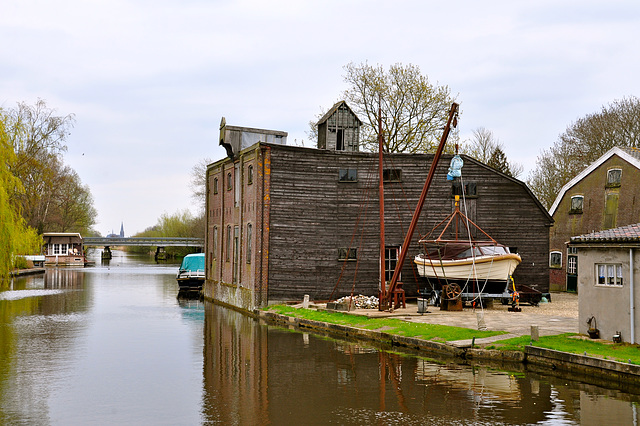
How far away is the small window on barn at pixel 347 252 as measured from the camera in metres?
30.0

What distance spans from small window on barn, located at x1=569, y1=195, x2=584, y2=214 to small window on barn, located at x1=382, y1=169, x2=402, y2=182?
14.0 m

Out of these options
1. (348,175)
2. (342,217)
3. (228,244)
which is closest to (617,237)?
(342,217)

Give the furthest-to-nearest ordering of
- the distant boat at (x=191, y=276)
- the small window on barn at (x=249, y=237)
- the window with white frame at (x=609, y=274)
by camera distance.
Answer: the distant boat at (x=191, y=276) → the small window on barn at (x=249, y=237) → the window with white frame at (x=609, y=274)

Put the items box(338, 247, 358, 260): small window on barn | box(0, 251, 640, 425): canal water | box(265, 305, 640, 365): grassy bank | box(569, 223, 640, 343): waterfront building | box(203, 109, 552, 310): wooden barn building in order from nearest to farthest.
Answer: box(0, 251, 640, 425): canal water < box(265, 305, 640, 365): grassy bank < box(569, 223, 640, 343): waterfront building < box(203, 109, 552, 310): wooden barn building < box(338, 247, 358, 260): small window on barn

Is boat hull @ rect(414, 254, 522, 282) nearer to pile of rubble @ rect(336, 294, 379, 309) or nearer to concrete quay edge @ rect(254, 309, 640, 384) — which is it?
pile of rubble @ rect(336, 294, 379, 309)

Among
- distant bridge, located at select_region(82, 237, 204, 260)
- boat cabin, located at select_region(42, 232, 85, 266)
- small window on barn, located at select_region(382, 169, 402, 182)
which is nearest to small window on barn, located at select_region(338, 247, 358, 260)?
small window on barn, located at select_region(382, 169, 402, 182)

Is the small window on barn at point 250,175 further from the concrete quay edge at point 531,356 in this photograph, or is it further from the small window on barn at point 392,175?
the concrete quay edge at point 531,356

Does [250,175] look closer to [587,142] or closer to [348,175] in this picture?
[348,175]

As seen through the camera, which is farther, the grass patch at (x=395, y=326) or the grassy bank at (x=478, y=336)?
the grass patch at (x=395, y=326)

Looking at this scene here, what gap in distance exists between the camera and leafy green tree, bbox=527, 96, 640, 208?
46875mm

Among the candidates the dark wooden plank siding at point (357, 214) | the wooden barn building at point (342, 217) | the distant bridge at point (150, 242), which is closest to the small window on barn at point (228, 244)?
the wooden barn building at point (342, 217)

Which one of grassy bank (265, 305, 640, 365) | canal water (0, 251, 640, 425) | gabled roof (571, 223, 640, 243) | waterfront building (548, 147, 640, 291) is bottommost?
canal water (0, 251, 640, 425)

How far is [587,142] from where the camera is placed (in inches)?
1944

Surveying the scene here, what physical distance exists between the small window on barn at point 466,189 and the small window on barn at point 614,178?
33.3ft
